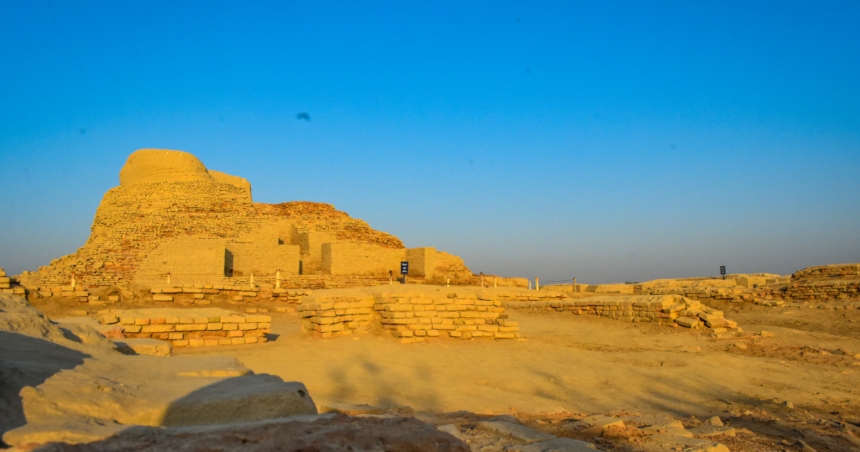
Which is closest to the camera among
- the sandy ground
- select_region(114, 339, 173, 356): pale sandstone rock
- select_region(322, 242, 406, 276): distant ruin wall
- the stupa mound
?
select_region(114, 339, 173, 356): pale sandstone rock

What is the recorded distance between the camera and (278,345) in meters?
7.52

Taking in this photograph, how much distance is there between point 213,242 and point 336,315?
15.8 m

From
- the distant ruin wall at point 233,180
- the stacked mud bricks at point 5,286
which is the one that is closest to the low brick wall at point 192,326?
the stacked mud bricks at point 5,286

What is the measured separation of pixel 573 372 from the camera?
21.2 feet

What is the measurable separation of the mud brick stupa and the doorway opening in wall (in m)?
0.06

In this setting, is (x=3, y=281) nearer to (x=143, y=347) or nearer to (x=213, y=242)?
(x=143, y=347)

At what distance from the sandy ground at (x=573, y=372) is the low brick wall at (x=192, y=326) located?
0.32 meters

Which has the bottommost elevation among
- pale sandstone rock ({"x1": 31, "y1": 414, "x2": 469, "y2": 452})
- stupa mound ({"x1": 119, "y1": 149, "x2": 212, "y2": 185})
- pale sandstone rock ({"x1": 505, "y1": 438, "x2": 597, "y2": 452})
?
pale sandstone rock ({"x1": 505, "y1": 438, "x2": 597, "y2": 452})

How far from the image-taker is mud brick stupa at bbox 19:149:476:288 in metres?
20.4

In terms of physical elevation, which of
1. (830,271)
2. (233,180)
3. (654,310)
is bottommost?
(654,310)

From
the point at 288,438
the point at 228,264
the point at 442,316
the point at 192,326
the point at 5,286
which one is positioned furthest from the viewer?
the point at 228,264

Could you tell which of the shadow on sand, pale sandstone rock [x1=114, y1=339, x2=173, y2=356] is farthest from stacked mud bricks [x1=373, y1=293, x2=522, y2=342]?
the shadow on sand

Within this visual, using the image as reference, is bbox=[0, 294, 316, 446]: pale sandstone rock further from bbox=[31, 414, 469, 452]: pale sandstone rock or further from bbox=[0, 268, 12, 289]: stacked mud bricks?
bbox=[0, 268, 12, 289]: stacked mud bricks

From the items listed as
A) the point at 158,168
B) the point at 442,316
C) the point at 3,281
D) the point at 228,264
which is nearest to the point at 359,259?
the point at 228,264
